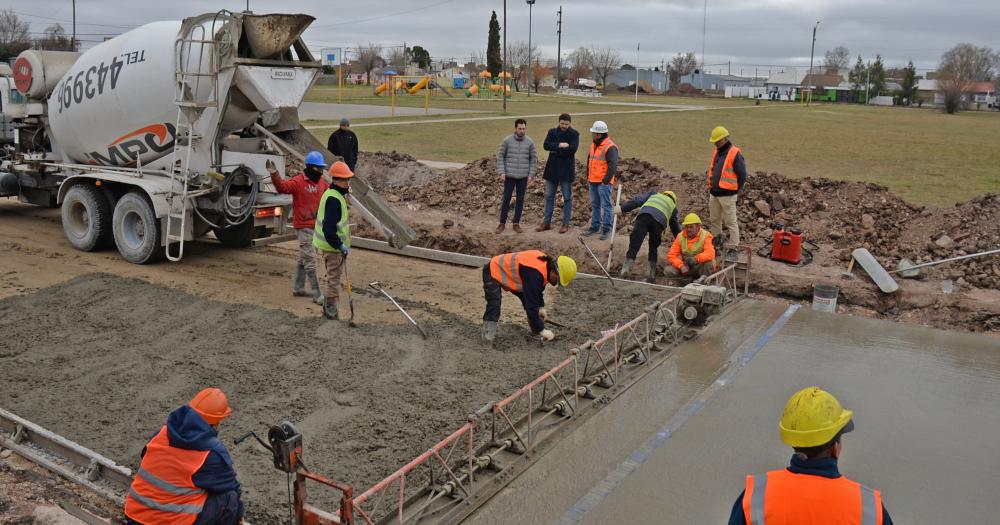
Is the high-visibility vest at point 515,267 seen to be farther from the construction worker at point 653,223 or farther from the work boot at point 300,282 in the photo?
the construction worker at point 653,223

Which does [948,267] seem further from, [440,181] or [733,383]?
[440,181]

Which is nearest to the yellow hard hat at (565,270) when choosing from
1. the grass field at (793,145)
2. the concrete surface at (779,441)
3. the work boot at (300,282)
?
the concrete surface at (779,441)

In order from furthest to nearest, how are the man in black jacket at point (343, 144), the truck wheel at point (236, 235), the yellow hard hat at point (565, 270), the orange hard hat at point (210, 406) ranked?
the man in black jacket at point (343, 144) < the truck wheel at point (236, 235) < the yellow hard hat at point (565, 270) < the orange hard hat at point (210, 406)

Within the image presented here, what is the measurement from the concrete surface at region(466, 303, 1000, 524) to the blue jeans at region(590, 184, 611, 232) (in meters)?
4.18

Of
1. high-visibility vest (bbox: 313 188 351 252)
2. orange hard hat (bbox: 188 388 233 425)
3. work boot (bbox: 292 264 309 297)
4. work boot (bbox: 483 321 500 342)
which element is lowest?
work boot (bbox: 483 321 500 342)

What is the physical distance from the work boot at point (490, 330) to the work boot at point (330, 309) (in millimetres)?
1662

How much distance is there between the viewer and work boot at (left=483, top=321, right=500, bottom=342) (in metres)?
7.96

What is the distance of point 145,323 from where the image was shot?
27.5 feet

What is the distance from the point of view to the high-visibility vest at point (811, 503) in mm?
2852

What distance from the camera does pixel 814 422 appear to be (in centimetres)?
296

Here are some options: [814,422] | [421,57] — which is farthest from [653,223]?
[421,57]

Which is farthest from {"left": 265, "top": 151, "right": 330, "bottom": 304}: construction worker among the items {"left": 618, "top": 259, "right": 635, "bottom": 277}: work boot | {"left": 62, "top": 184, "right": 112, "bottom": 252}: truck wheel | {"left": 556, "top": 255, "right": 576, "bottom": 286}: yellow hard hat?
{"left": 618, "top": 259, "right": 635, "bottom": 277}: work boot

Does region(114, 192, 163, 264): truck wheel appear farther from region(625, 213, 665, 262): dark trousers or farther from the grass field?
the grass field

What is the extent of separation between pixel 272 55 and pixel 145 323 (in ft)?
12.1
